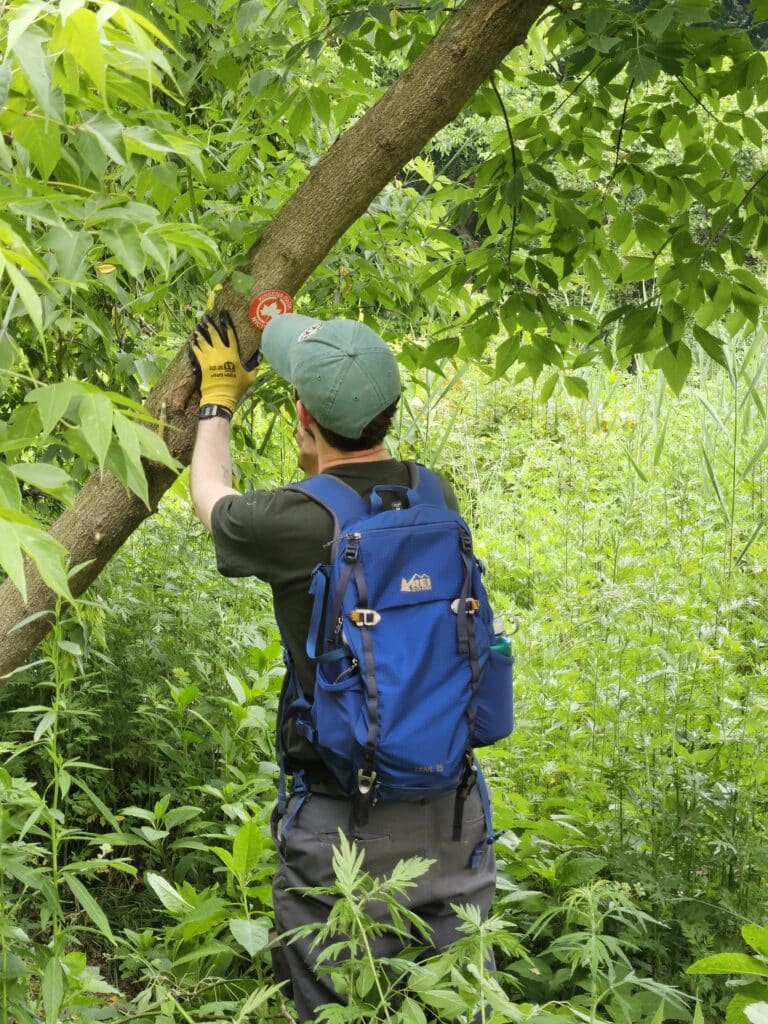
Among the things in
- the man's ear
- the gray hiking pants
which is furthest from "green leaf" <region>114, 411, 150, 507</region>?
the gray hiking pants

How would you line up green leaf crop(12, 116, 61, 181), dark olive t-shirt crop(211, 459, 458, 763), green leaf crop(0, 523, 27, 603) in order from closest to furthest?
green leaf crop(0, 523, 27, 603)
green leaf crop(12, 116, 61, 181)
dark olive t-shirt crop(211, 459, 458, 763)

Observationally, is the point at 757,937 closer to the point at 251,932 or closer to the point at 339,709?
the point at 339,709

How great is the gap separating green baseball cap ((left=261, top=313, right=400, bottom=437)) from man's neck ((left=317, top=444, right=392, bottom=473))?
59 millimetres

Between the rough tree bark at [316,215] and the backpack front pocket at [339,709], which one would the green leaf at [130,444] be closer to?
the backpack front pocket at [339,709]

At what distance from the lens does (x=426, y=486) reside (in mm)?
2248

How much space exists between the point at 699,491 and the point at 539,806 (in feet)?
10.3

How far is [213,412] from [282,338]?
217mm

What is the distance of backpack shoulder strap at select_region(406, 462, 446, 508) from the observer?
7.21ft

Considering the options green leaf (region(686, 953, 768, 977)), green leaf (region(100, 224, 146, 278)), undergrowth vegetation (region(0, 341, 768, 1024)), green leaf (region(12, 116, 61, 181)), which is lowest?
undergrowth vegetation (region(0, 341, 768, 1024))

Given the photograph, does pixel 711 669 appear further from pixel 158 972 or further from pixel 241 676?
pixel 158 972

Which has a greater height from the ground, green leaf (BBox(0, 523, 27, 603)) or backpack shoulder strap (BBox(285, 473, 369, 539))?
green leaf (BBox(0, 523, 27, 603))

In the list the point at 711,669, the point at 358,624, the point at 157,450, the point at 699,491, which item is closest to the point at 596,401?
the point at 699,491

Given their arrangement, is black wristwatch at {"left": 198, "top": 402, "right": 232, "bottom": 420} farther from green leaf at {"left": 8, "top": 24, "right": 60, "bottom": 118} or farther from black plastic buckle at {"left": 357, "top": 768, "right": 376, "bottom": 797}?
green leaf at {"left": 8, "top": 24, "right": 60, "bottom": 118}

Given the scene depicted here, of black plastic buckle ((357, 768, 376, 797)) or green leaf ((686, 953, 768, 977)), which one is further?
black plastic buckle ((357, 768, 376, 797))
